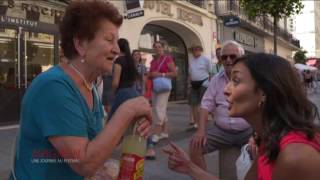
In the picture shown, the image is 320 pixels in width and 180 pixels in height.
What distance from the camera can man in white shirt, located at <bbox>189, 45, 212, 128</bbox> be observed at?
34.1 feet

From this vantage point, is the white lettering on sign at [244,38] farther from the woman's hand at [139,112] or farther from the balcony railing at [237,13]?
the woman's hand at [139,112]

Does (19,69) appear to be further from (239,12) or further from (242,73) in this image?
(239,12)

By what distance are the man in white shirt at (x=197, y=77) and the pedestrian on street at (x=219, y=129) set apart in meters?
5.34

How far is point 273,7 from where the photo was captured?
14.8 meters

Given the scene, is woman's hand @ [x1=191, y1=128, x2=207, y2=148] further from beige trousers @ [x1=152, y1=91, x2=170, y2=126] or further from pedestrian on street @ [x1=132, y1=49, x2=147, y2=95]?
beige trousers @ [x1=152, y1=91, x2=170, y2=126]

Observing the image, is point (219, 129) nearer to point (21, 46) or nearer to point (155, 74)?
point (155, 74)

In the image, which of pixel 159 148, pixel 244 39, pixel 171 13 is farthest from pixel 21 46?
pixel 244 39

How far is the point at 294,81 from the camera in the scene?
2.18 meters

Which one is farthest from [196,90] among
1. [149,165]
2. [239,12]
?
[239,12]

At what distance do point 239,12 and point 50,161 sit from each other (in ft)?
89.0

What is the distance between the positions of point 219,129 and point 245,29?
26.5 m

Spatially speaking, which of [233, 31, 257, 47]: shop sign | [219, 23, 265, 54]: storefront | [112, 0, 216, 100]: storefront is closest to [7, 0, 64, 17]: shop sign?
[112, 0, 216, 100]: storefront

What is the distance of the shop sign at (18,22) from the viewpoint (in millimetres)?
11514

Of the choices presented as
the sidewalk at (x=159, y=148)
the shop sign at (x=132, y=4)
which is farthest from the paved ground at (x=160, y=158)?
the shop sign at (x=132, y=4)
